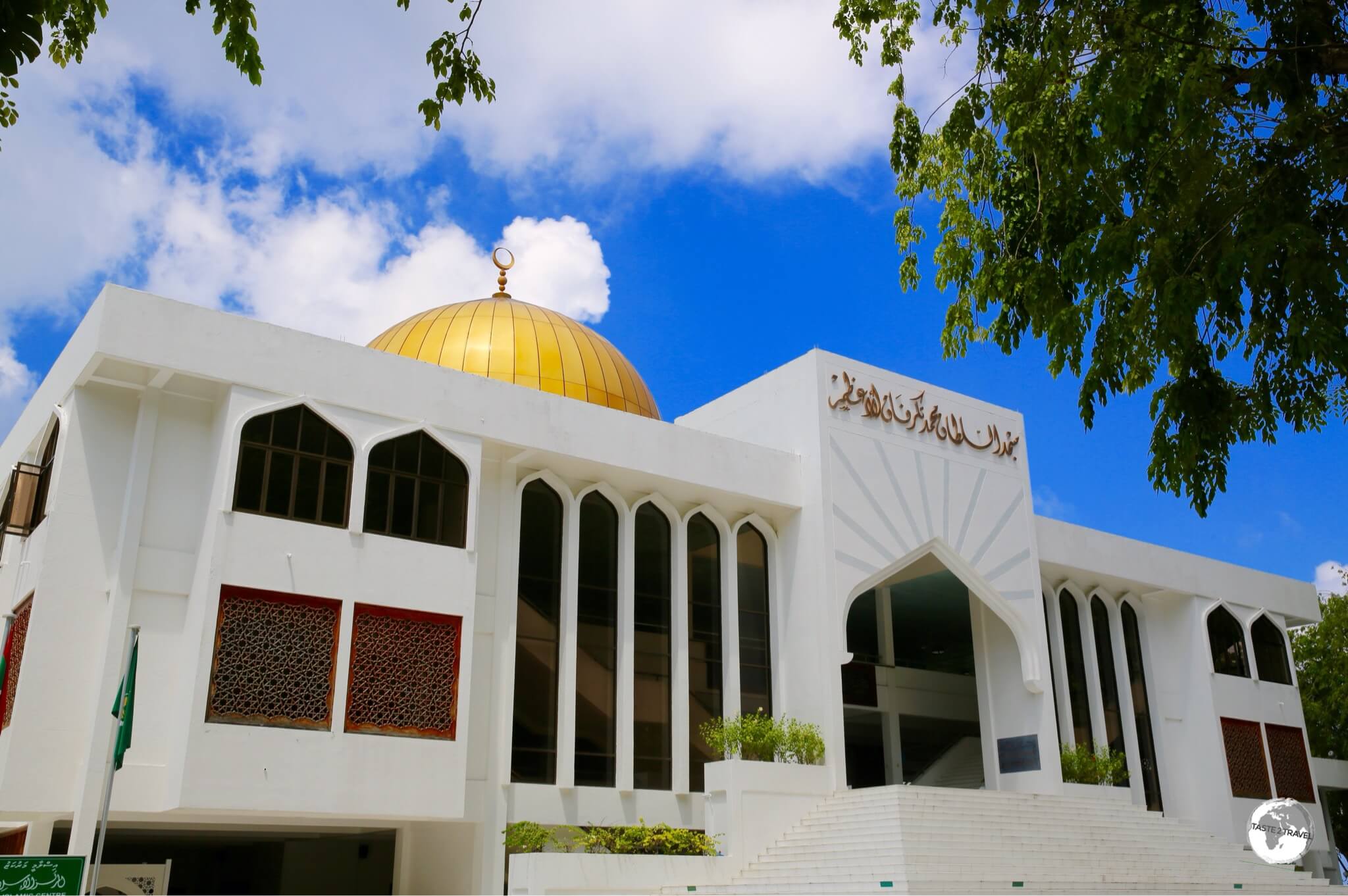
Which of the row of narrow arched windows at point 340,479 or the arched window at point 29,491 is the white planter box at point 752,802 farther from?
the arched window at point 29,491

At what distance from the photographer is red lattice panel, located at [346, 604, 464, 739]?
40.5 ft

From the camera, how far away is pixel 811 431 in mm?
16984

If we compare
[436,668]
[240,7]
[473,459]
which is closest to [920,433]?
[473,459]

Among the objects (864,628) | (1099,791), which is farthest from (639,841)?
(864,628)

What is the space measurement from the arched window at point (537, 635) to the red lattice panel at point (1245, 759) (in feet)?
44.1

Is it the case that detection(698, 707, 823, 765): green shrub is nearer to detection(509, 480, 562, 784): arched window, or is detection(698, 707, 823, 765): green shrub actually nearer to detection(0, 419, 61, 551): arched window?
detection(509, 480, 562, 784): arched window

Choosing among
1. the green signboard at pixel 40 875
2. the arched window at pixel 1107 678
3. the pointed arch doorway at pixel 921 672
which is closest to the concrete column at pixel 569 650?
the pointed arch doorway at pixel 921 672

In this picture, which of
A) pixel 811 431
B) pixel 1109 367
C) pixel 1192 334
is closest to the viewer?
pixel 1192 334

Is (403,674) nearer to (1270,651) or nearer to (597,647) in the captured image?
(597,647)

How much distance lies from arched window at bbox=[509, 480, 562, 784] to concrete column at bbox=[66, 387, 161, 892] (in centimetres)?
449

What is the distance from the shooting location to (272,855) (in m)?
17.0

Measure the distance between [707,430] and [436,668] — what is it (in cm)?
772

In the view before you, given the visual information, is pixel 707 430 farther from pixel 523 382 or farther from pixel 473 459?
pixel 473 459

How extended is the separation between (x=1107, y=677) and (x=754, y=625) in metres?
8.19
